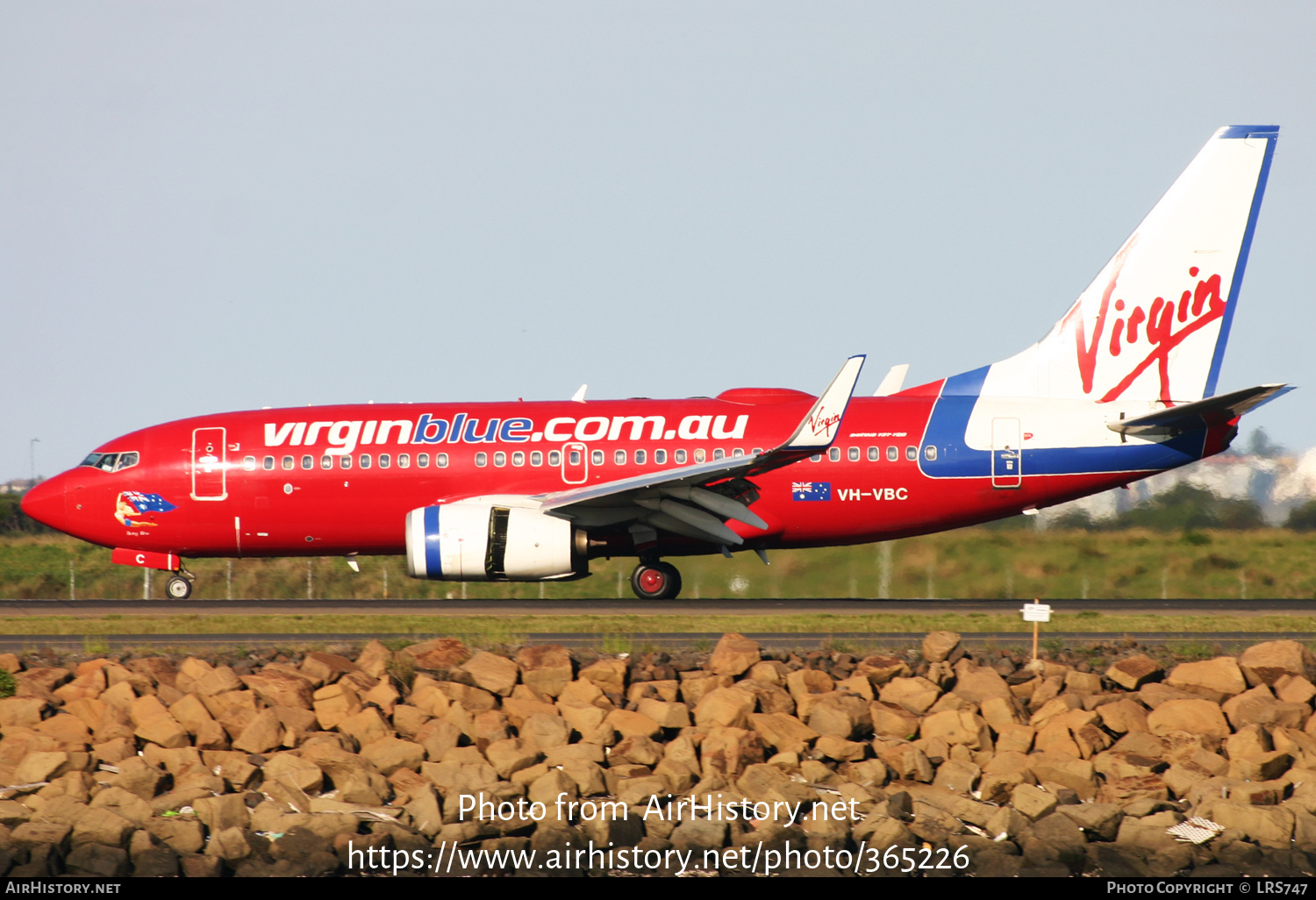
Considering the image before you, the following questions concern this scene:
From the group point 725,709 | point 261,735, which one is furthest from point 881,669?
point 261,735

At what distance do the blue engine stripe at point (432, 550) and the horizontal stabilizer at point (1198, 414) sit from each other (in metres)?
12.1

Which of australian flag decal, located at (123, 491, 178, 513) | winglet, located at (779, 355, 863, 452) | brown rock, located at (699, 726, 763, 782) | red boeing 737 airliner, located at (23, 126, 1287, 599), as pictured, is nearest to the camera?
brown rock, located at (699, 726, 763, 782)

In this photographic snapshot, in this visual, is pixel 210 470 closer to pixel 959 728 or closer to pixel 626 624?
pixel 626 624

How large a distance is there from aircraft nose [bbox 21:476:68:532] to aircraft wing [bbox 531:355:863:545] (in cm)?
935

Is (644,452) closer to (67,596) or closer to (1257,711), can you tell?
(1257,711)

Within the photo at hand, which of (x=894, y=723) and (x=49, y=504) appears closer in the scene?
(x=894, y=723)

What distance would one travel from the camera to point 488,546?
2197 cm

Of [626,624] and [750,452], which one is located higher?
[750,452]

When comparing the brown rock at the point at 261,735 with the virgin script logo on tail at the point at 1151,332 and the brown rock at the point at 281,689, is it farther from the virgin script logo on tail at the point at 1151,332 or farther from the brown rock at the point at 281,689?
the virgin script logo on tail at the point at 1151,332

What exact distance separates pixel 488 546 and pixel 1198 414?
1239 cm

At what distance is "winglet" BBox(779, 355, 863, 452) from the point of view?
19.8 metres

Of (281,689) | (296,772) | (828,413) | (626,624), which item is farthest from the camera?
(828,413)

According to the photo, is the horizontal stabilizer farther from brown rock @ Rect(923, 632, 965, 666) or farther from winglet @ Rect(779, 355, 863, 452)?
brown rock @ Rect(923, 632, 965, 666)

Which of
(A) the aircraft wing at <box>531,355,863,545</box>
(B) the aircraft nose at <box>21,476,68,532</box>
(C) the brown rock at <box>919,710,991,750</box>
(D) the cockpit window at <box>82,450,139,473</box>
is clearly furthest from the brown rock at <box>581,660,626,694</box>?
(B) the aircraft nose at <box>21,476,68,532</box>
